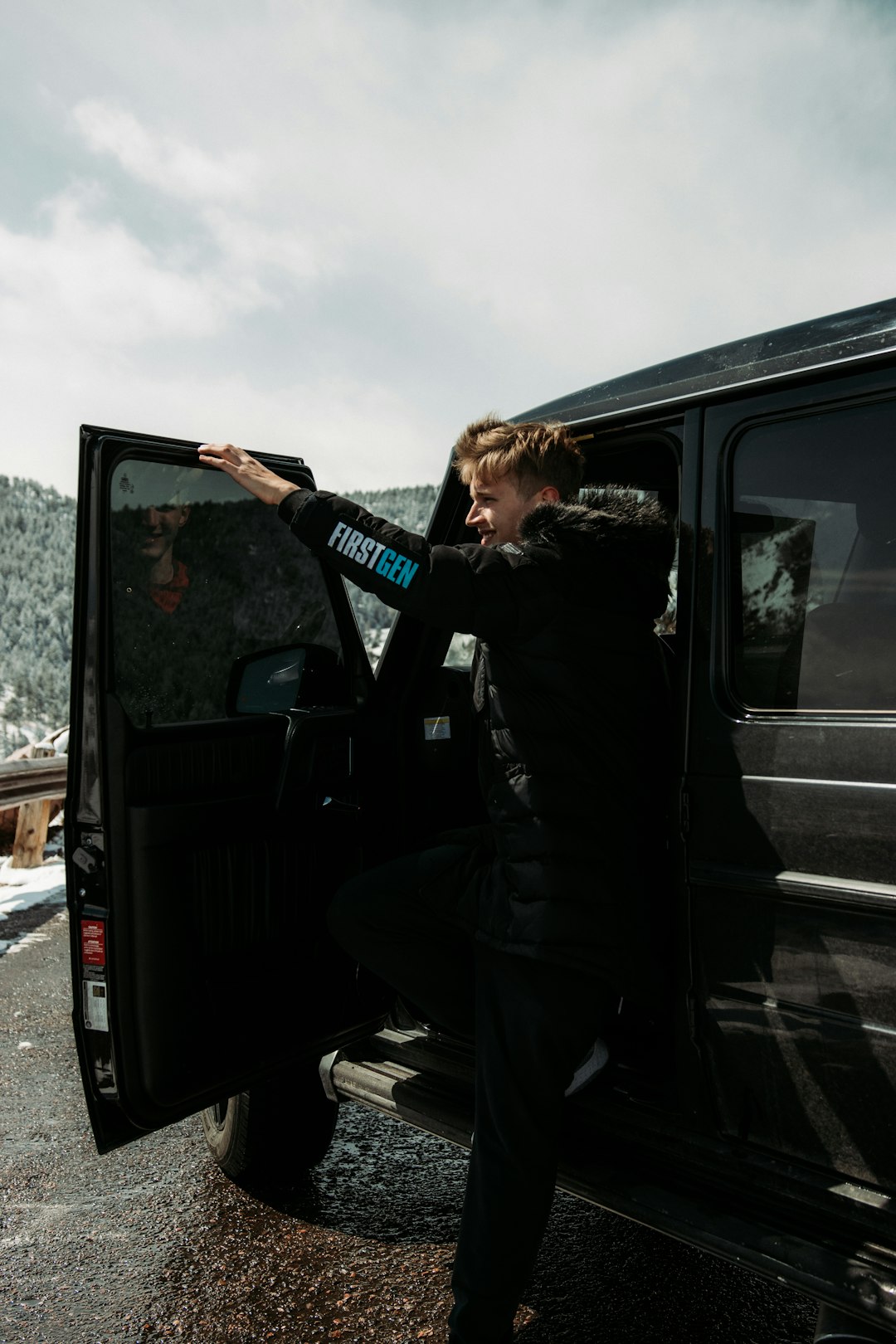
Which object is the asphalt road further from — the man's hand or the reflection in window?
the man's hand

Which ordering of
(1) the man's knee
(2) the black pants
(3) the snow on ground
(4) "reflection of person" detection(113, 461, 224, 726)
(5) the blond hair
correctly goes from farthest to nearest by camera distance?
(3) the snow on ground → (1) the man's knee → (4) "reflection of person" detection(113, 461, 224, 726) → (5) the blond hair → (2) the black pants

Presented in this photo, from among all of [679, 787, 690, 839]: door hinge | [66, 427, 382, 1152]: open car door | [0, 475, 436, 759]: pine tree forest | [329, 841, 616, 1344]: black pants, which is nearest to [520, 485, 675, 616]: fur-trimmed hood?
[679, 787, 690, 839]: door hinge

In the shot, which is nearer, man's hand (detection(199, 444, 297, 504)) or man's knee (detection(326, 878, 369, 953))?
man's hand (detection(199, 444, 297, 504))

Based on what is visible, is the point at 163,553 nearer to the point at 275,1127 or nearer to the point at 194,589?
the point at 194,589

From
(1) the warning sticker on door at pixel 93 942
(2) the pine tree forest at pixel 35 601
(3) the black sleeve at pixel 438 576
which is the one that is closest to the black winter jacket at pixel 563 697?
(3) the black sleeve at pixel 438 576

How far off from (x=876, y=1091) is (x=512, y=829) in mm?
882

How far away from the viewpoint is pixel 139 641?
271 centimetres

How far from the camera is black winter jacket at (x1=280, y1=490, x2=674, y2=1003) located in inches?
90.0

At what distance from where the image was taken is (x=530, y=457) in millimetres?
2514

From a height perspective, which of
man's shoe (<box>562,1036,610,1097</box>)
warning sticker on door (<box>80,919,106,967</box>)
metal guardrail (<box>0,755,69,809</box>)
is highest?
warning sticker on door (<box>80,919,106,967</box>)

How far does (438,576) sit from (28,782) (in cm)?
787

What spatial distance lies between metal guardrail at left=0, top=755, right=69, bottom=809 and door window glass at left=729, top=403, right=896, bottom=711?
746 centimetres

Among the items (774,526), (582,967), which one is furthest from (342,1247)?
(774,526)

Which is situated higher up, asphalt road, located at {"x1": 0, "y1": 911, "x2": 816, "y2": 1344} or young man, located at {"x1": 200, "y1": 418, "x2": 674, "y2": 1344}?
young man, located at {"x1": 200, "y1": 418, "x2": 674, "y2": 1344}
